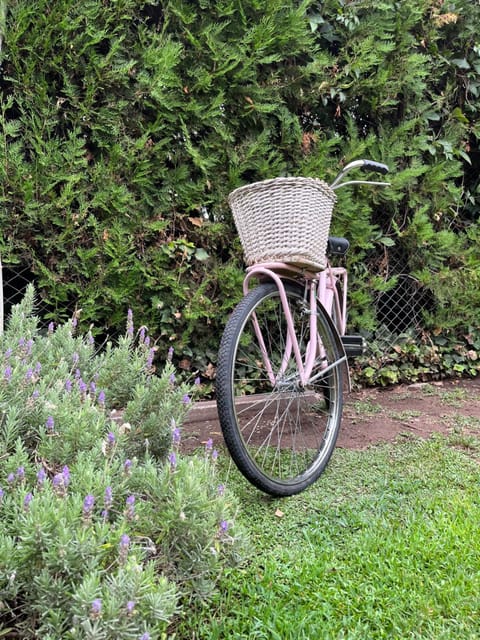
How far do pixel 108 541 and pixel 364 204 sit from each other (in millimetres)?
3010

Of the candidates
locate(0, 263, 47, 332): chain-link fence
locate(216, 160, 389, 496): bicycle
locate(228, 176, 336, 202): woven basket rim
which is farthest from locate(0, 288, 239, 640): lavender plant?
locate(0, 263, 47, 332): chain-link fence

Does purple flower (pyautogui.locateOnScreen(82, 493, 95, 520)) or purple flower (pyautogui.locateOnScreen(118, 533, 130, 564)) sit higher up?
purple flower (pyautogui.locateOnScreen(82, 493, 95, 520))

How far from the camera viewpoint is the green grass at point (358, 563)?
3.99 ft

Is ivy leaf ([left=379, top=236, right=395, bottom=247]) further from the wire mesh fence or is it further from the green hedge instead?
the wire mesh fence

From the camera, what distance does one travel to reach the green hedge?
2541 millimetres

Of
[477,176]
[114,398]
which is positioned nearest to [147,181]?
[114,398]

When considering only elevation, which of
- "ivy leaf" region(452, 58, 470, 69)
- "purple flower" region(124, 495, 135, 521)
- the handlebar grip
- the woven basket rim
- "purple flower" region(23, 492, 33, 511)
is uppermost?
"ivy leaf" region(452, 58, 470, 69)

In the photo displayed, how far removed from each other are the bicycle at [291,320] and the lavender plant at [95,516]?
358 mm

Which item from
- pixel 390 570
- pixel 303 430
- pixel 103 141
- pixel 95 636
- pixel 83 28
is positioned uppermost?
pixel 83 28

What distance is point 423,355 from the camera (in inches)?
155

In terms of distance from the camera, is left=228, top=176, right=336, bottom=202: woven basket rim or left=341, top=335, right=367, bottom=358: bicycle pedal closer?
left=228, top=176, right=336, bottom=202: woven basket rim

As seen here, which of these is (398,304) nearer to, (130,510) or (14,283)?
(14,283)

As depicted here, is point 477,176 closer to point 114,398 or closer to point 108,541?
point 114,398

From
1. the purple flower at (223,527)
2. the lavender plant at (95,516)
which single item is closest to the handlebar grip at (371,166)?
the lavender plant at (95,516)
